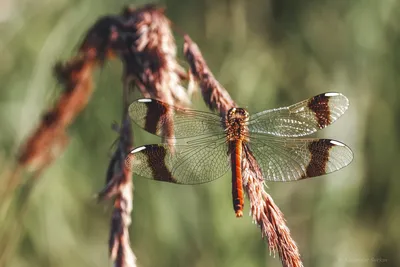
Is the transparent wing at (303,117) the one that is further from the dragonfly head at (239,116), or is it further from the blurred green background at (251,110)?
the blurred green background at (251,110)

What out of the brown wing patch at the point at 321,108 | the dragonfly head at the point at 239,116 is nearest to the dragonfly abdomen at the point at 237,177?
the dragonfly head at the point at 239,116

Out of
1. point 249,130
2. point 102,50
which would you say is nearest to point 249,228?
point 249,130

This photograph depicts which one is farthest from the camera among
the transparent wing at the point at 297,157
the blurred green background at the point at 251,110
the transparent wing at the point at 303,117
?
the blurred green background at the point at 251,110

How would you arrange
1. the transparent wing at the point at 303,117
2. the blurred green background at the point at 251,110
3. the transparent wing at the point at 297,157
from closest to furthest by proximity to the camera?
the transparent wing at the point at 297,157 < the transparent wing at the point at 303,117 < the blurred green background at the point at 251,110

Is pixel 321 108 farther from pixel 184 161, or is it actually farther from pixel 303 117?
pixel 184 161

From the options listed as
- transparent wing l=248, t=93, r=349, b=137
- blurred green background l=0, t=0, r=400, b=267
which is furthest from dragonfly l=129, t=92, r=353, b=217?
blurred green background l=0, t=0, r=400, b=267

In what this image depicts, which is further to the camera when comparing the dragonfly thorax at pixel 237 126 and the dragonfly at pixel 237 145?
the dragonfly thorax at pixel 237 126

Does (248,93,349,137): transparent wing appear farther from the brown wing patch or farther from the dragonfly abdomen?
the dragonfly abdomen
